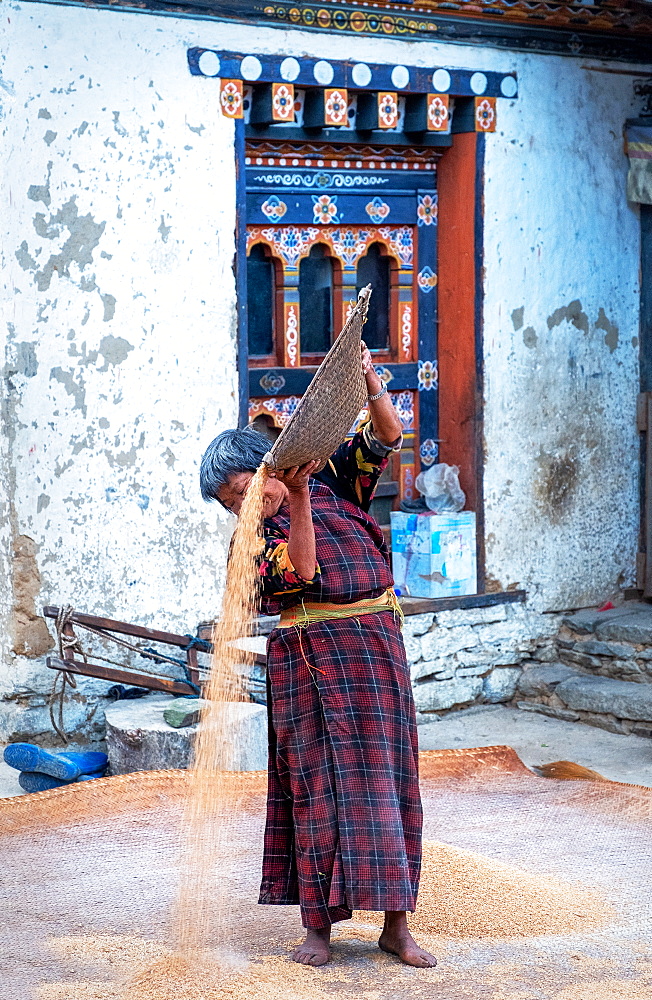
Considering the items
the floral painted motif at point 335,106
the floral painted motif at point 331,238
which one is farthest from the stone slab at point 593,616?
the floral painted motif at point 335,106

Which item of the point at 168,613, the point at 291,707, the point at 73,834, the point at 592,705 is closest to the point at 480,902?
the point at 291,707

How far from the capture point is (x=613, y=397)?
7.14 metres

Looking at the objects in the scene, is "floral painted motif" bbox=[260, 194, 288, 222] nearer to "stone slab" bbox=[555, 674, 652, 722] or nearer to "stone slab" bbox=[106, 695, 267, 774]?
"stone slab" bbox=[106, 695, 267, 774]

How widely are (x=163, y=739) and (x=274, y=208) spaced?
2.48 m

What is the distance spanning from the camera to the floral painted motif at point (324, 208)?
632cm

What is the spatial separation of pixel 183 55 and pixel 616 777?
347 centimetres

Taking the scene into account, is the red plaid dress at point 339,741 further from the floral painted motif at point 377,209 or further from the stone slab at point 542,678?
the stone slab at point 542,678

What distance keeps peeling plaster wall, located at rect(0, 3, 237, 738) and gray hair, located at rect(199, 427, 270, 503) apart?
212 cm

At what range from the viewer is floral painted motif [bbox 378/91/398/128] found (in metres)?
6.17

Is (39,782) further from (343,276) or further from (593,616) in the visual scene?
(593,616)

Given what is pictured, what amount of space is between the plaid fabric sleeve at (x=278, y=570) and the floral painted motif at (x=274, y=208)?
301cm

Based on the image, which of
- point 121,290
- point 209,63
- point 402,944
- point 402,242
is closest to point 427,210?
point 402,242

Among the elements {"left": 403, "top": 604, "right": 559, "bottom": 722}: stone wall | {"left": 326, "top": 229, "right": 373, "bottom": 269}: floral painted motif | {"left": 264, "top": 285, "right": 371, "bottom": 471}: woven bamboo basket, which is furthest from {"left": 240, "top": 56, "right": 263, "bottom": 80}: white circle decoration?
{"left": 264, "top": 285, "right": 371, "bottom": 471}: woven bamboo basket

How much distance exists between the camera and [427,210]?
670cm
